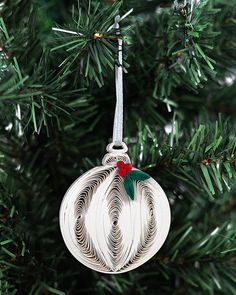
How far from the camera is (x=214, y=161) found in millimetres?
421

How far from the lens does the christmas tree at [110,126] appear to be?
1.32ft

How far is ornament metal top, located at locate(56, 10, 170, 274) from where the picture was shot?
404 mm

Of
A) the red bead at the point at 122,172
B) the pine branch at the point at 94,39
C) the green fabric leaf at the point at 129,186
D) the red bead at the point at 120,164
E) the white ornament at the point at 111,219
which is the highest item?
the pine branch at the point at 94,39

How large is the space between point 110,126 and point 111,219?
0.52 ft

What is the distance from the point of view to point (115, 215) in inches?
15.9

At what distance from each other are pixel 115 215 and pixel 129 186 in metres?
0.02

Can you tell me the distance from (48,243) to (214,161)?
181 millimetres

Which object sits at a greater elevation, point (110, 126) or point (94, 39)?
point (94, 39)

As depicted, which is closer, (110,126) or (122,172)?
(122,172)

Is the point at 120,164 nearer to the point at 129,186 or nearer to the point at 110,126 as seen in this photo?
the point at 129,186

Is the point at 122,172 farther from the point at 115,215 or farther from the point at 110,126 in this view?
the point at 110,126

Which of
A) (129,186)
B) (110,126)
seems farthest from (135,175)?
(110,126)

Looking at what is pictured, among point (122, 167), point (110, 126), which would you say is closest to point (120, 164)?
point (122, 167)

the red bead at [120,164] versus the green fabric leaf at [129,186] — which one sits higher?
the red bead at [120,164]
